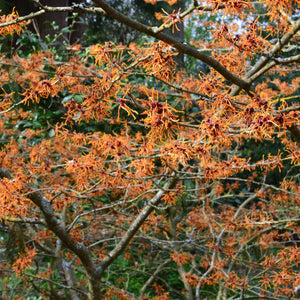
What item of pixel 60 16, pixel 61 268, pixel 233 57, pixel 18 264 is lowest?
pixel 61 268

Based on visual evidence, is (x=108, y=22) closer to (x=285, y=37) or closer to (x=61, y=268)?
(x=61, y=268)

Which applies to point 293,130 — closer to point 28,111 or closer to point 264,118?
point 264,118

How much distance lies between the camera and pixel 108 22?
5469 millimetres

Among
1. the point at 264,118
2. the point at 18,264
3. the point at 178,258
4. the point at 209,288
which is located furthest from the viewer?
the point at 209,288

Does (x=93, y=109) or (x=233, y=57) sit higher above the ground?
(x=233, y=57)

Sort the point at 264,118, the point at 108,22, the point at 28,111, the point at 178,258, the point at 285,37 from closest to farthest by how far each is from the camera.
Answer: the point at 264,118 → the point at 285,37 → the point at 178,258 → the point at 28,111 → the point at 108,22

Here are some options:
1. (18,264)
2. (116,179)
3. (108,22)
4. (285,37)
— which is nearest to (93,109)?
(116,179)

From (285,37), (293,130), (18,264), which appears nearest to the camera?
(285,37)

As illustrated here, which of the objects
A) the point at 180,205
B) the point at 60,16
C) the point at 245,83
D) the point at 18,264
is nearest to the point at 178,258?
the point at 180,205

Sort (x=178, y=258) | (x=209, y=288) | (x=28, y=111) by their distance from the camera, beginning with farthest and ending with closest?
(x=209, y=288) < (x=28, y=111) < (x=178, y=258)

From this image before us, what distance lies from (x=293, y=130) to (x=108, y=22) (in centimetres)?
451

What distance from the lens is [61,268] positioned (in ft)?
10.4

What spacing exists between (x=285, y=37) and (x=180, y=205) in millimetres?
2489

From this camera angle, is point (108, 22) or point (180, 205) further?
point (108, 22)
